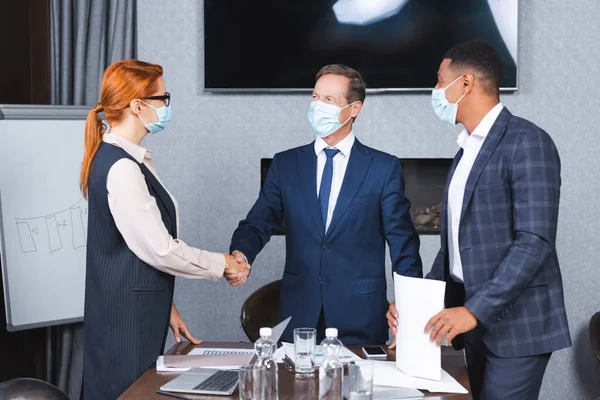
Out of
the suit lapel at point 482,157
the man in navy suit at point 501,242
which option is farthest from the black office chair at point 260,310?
the suit lapel at point 482,157

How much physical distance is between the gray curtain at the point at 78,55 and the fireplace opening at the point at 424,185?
3.46 ft

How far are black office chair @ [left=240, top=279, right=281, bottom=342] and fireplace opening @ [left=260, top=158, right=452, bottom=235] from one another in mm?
734

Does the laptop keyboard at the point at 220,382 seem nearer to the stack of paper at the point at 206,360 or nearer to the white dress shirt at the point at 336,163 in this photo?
the stack of paper at the point at 206,360

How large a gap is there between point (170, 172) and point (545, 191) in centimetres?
235

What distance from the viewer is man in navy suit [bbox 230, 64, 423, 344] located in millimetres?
2695

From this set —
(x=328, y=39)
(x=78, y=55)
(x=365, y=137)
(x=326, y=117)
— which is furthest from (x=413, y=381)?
(x=78, y=55)

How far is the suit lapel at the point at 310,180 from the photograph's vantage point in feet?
8.89

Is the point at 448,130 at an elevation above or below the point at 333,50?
below

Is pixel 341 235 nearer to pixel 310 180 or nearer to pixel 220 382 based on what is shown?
pixel 310 180

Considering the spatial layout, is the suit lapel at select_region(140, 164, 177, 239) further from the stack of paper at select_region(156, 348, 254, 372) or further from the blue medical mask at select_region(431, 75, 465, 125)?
the blue medical mask at select_region(431, 75, 465, 125)

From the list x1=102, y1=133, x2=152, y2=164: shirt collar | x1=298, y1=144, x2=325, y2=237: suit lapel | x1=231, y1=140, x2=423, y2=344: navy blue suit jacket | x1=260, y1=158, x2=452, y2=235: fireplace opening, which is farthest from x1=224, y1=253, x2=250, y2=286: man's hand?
x1=260, y1=158, x2=452, y2=235: fireplace opening

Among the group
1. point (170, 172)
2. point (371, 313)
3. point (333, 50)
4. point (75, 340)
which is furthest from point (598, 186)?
point (75, 340)

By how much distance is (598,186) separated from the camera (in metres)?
3.91

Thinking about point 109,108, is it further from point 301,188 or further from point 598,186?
point 598,186
